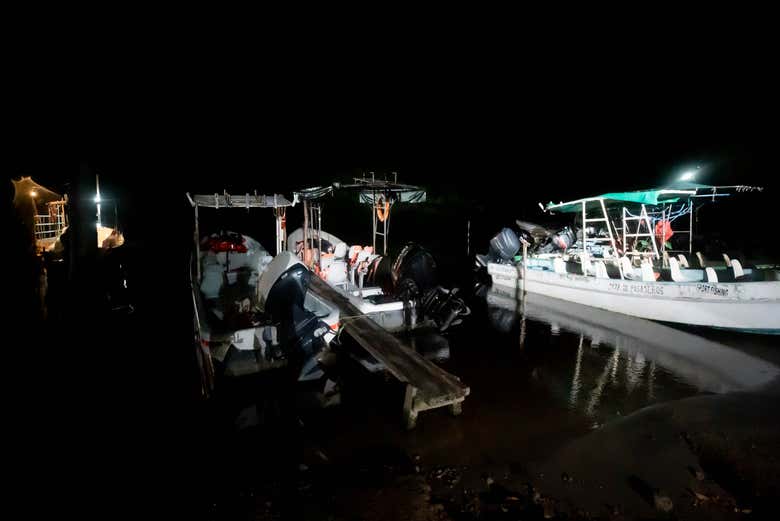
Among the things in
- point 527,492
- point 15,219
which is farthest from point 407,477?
point 15,219

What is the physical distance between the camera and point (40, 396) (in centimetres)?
642

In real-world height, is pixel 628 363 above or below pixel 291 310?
below

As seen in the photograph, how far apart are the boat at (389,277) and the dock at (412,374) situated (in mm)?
1686

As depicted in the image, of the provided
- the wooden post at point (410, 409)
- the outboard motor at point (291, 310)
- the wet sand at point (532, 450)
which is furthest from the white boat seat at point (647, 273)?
the outboard motor at point (291, 310)

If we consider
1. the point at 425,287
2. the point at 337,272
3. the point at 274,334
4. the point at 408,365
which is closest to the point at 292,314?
the point at 274,334

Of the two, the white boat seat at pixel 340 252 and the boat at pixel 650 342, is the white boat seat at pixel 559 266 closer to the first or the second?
the boat at pixel 650 342

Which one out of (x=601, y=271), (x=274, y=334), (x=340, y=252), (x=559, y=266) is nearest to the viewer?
(x=274, y=334)

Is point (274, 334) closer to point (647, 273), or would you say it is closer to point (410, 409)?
point (410, 409)

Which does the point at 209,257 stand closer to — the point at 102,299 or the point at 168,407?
the point at 102,299

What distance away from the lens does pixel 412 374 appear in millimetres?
5539

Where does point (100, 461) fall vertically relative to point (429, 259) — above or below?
below

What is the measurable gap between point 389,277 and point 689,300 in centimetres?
755

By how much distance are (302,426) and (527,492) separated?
3.11 metres

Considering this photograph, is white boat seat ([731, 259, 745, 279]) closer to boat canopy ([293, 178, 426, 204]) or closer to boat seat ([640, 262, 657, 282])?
boat seat ([640, 262, 657, 282])
